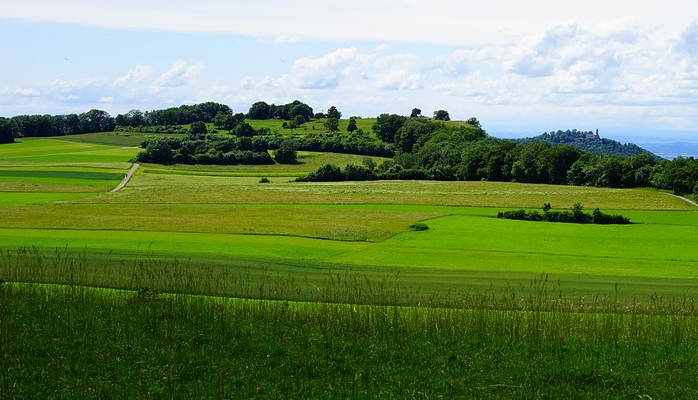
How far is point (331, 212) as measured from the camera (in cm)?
6575

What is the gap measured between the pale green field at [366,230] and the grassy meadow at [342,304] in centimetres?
33

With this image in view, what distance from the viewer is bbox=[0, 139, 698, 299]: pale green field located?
36.2 metres

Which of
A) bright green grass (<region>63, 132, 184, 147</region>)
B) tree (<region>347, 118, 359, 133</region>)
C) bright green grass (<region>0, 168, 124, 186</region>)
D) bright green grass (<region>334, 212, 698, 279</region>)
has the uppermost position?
tree (<region>347, 118, 359, 133</region>)

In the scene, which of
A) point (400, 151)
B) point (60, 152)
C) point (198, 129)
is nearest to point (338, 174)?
point (400, 151)

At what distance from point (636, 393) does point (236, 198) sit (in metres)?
67.8

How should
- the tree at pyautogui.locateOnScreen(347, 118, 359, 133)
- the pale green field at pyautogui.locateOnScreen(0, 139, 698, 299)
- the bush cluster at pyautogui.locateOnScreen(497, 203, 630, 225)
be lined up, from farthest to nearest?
the tree at pyautogui.locateOnScreen(347, 118, 359, 133)
the bush cluster at pyautogui.locateOnScreen(497, 203, 630, 225)
the pale green field at pyautogui.locateOnScreen(0, 139, 698, 299)

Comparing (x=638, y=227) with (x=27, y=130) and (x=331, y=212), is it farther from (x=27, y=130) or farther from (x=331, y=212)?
(x=27, y=130)

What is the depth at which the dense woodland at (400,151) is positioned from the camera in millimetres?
96062

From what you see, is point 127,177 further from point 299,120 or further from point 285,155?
point 299,120

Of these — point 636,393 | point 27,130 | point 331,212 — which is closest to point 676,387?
point 636,393

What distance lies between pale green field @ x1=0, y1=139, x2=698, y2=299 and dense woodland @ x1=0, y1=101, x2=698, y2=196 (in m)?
12.0

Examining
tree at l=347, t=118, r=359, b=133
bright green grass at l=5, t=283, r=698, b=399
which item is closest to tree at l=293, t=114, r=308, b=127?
tree at l=347, t=118, r=359, b=133

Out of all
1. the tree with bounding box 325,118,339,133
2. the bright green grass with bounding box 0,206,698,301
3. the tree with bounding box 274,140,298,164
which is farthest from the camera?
the tree with bounding box 325,118,339,133

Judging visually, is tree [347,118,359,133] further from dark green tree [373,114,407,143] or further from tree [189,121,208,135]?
tree [189,121,208,135]
